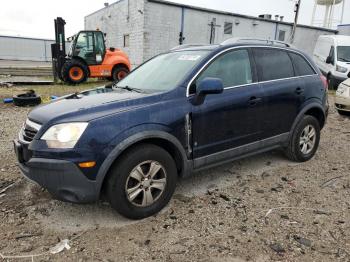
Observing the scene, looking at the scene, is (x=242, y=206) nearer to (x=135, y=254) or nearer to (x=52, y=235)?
(x=135, y=254)

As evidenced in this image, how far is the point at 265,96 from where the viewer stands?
4027mm

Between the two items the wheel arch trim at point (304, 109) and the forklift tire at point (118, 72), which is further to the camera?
the forklift tire at point (118, 72)

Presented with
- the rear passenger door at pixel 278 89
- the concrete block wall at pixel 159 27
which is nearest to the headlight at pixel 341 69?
the concrete block wall at pixel 159 27

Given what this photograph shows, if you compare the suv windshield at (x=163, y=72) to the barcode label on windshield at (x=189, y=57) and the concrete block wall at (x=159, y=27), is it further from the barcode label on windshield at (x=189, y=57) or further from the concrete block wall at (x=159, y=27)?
the concrete block wall at (x=159, y=27)

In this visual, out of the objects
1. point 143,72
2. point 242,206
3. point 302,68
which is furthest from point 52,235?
point 302,68

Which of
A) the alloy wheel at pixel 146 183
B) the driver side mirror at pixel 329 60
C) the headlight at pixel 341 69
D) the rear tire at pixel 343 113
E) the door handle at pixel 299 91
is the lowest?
the rear tire at pixel 343 113

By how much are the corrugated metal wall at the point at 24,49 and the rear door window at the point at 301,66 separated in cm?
4364

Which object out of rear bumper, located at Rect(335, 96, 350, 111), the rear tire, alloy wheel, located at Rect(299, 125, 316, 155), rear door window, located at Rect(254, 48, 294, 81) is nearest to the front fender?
rear door window, located at Rect(254, 48, 294, 81)

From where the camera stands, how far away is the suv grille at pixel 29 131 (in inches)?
117

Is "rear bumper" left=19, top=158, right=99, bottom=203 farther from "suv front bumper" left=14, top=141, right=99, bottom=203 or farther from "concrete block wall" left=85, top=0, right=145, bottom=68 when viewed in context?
"concrete block wall" left=85, top=0, right=145, bottom=68

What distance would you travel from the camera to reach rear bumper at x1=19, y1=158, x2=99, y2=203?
9.01ft

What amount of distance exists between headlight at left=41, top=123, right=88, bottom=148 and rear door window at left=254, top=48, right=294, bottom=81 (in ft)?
7.98

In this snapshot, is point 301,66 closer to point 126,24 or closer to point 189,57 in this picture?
point 189,57

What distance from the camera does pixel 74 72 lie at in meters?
13.7
